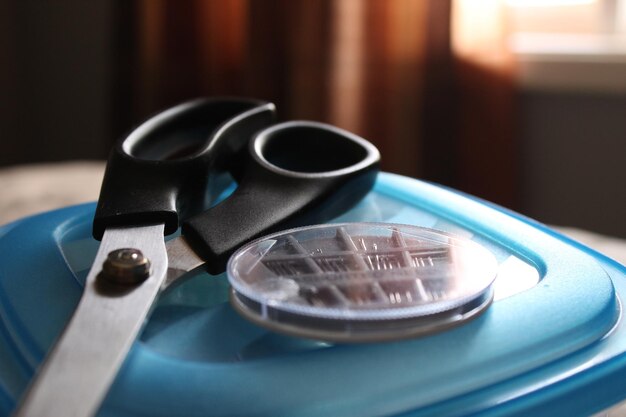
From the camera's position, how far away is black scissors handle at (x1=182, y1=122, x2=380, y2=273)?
38 centimetres

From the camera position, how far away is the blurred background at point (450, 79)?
1104mm

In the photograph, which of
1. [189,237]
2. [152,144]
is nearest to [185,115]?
[152,144]

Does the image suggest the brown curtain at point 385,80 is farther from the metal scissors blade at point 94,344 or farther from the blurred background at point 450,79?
the metal scissors blade at point 94,344

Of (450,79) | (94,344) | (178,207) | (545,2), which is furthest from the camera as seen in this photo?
(545,2)

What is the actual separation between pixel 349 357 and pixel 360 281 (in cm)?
4

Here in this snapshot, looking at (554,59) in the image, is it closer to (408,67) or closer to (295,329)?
(408,67)

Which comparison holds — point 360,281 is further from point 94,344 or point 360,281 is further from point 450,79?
point 450,79

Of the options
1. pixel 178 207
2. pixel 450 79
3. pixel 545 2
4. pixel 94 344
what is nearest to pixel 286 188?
pixel 178 207

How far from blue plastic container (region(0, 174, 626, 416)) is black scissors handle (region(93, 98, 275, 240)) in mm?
35

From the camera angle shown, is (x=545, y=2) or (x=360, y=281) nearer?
(x=360, y=281)

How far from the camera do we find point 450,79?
1.15 meters

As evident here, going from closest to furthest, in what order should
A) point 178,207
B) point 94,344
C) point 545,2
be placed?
point 94,344 → point 178,207 → point 545,2

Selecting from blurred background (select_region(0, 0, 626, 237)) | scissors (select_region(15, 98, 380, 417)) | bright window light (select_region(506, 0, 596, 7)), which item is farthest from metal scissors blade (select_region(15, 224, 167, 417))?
bright window light (select_region(506, 0, 596, 7))

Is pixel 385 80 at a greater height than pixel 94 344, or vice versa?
pixel 94 344
